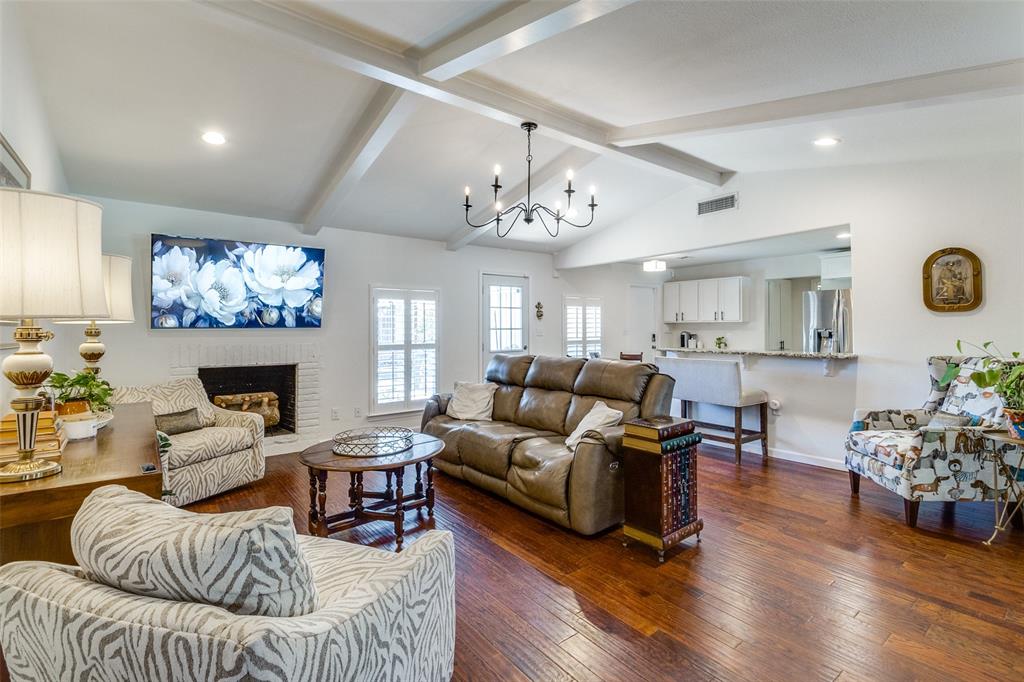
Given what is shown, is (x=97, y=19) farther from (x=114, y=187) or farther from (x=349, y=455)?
(x=349, y=455)

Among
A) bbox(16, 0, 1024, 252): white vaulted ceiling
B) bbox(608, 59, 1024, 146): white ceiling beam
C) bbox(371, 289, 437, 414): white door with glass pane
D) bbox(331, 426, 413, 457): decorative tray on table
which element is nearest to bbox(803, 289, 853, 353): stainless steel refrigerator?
bbox(16, 0, 1024, 252): white vaulted ceiling

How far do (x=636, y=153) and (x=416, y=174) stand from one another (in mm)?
1922

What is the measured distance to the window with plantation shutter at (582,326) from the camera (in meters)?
7.37

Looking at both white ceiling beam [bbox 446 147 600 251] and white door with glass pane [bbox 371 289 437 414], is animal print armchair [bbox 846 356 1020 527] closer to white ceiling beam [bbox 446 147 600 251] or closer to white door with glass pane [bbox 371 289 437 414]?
white ceiling beam [bbox 446 147 600 251]

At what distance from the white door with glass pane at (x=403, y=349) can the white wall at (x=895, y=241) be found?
3.45 meters

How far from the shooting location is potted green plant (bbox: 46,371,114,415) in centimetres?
198

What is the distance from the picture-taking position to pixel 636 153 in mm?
4043

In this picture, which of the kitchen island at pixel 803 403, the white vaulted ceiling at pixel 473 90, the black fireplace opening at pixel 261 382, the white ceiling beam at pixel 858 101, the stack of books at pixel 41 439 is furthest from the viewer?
the black fireplace opening at pixel 261 382

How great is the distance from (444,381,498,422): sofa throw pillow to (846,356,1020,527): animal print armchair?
287 cm

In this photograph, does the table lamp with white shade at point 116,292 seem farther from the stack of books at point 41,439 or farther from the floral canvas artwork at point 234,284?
the floral canvas artwork at point 234,284

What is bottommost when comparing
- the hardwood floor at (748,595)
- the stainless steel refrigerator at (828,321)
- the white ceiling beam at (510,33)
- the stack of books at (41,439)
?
the hardwood floor at (748,595)

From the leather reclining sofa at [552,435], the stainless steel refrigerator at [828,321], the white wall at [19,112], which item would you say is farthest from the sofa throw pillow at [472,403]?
the stainless steel refrigerator at [828,321]

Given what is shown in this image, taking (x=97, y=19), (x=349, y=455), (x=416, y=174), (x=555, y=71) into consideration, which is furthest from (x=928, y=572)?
(x=97, y=19)

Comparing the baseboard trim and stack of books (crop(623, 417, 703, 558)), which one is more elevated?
stack of books (crop(623, 417, 703, 558))
